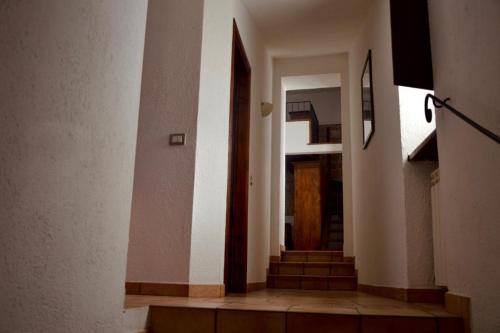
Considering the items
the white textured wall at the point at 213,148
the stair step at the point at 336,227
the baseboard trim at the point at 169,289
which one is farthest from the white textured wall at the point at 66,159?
the stair step at the point at 336,227

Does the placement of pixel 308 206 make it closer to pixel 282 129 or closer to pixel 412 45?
pixel 282 129

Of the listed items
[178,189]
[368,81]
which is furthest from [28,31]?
[368,81]

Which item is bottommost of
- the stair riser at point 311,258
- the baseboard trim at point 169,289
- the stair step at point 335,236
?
the baseboard trim at point 169,289

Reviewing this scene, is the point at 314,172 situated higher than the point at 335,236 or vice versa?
the point at 314,172

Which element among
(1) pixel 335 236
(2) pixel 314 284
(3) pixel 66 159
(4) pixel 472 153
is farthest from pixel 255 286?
(1) pixel 335 236

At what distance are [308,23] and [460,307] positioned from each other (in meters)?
3.75

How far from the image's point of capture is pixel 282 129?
5977mm

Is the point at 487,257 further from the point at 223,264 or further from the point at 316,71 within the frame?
the point at 316,71

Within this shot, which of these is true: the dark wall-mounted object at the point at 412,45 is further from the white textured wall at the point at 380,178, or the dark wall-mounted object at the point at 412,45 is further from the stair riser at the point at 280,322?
the stair riser at the point at 280,322

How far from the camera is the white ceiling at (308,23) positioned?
460cm

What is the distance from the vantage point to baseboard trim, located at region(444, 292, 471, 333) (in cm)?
187

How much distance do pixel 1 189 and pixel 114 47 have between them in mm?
768

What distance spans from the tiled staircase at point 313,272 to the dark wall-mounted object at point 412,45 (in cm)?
320

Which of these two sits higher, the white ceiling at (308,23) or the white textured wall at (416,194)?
the white ceiling at (308,23)
